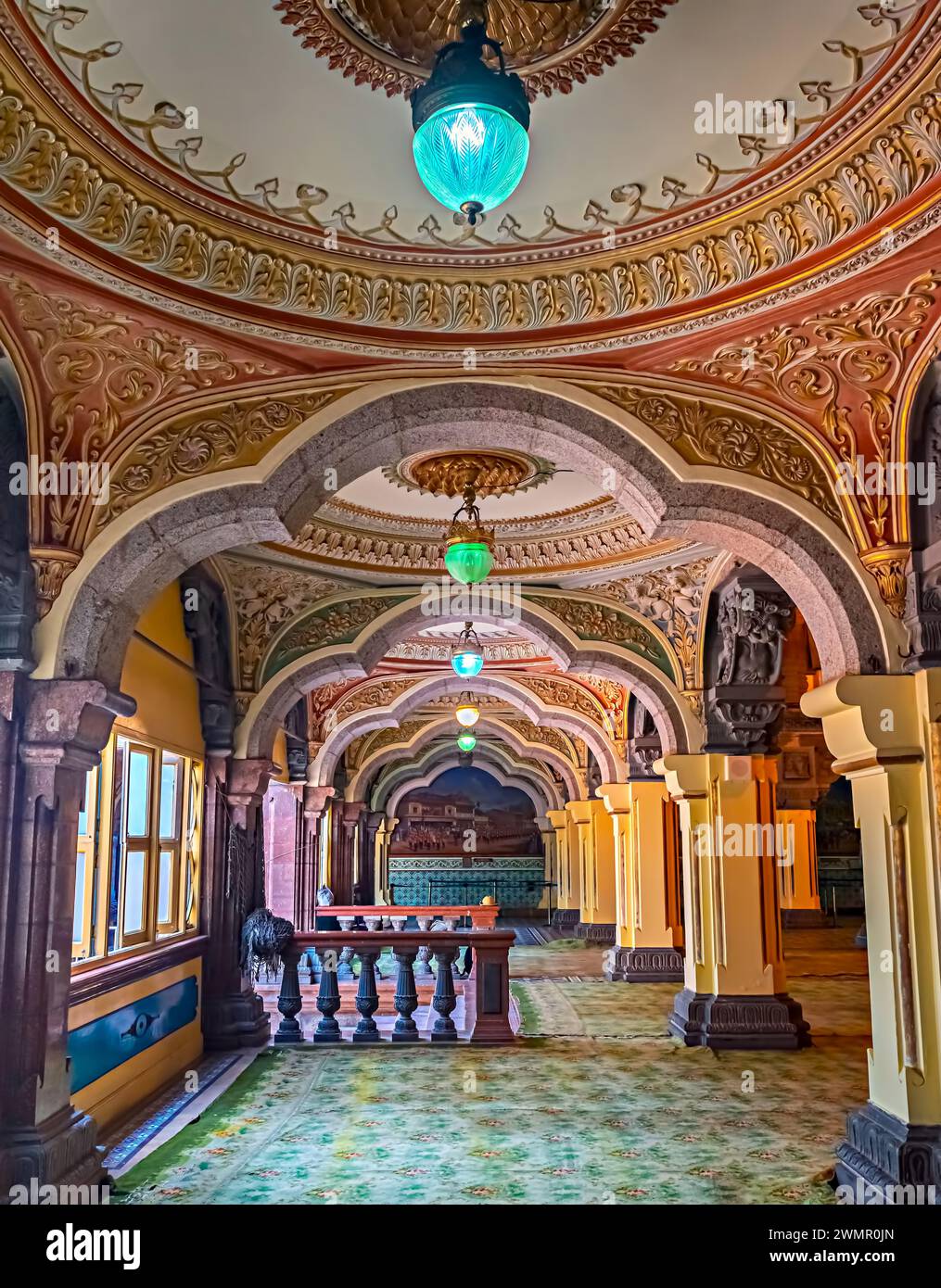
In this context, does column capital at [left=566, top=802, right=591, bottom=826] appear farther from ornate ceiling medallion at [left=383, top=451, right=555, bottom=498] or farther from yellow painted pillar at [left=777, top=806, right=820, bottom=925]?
ornate ceiling medallion at [left=383, top=451, right=555, bottom=498]

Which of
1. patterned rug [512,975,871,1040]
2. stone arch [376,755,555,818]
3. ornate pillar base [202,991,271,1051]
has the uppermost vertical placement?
stone arch [376,755,555,818]

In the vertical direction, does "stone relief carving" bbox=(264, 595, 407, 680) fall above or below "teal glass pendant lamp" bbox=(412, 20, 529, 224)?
below

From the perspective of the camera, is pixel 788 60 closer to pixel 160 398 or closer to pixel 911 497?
pixel 911 497

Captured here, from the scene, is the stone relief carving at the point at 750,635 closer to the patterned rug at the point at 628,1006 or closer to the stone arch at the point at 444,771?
the patterned rug at the point at 628,1006

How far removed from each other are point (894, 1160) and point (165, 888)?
16.1 feet

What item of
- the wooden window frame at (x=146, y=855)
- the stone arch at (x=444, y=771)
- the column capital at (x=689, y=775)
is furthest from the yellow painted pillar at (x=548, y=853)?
the wooden window frame at (x=146, y=855)

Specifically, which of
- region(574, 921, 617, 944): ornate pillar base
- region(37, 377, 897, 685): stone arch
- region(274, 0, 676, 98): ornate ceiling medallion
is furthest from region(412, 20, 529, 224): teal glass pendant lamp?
region(574, 921, 617, 944): ornate pillar base

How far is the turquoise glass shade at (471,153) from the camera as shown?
2.93m

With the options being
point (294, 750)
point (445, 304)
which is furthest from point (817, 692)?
point (294, 750)

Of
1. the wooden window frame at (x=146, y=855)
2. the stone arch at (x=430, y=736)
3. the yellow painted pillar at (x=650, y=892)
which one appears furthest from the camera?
the stone arch at (x=430, y=736)

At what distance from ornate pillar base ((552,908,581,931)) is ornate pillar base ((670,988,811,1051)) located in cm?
1221

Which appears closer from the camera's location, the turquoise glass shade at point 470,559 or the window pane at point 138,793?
the turquoise glass shade at point 470,559

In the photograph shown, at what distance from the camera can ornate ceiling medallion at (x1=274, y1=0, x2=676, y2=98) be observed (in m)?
3.36

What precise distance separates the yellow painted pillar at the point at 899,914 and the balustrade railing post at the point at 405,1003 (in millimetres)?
3976
